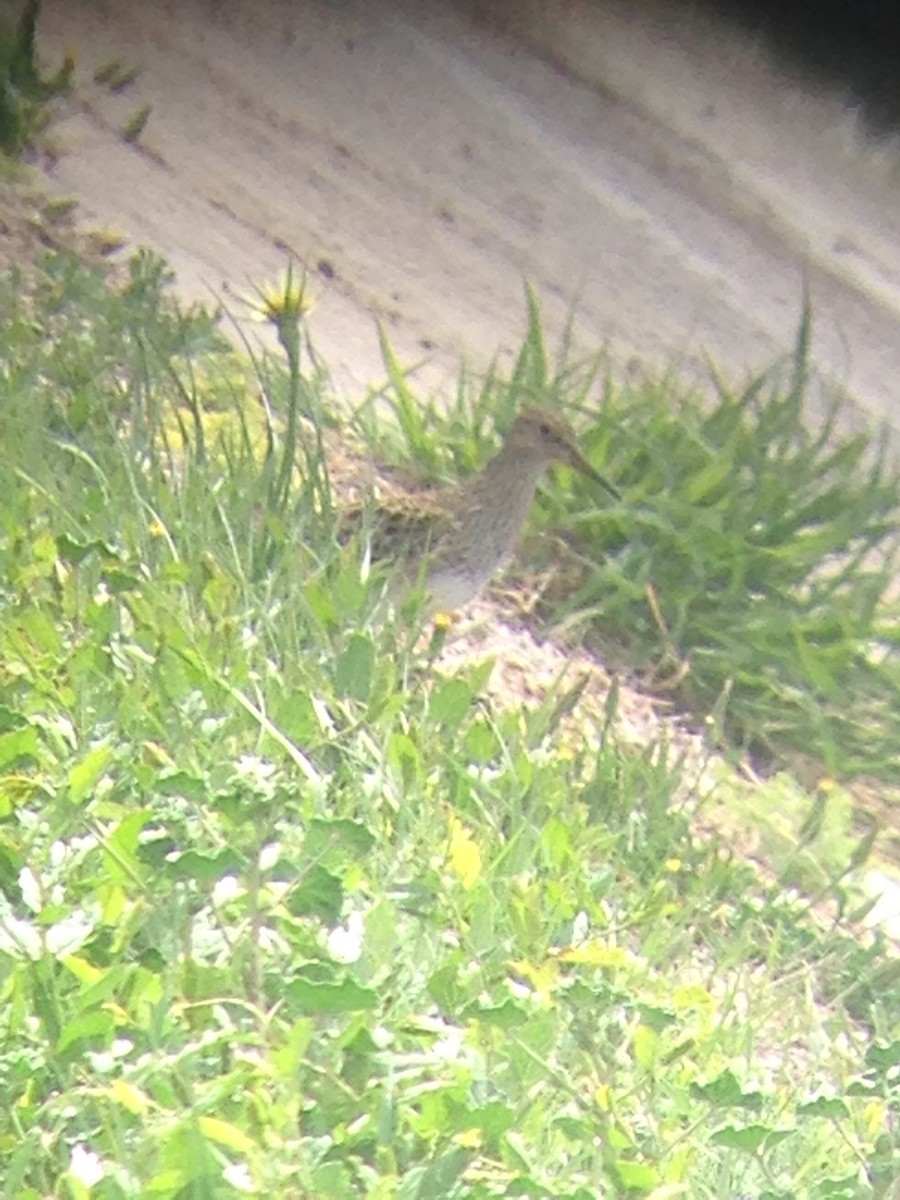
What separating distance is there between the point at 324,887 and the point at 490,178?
4.08 meters

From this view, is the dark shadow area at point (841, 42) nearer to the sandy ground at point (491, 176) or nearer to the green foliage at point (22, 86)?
the sandy ground at point (491, 176)

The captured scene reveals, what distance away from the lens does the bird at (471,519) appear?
11.4 feet

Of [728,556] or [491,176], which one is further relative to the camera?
[491,176]

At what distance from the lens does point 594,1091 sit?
214 centimetres

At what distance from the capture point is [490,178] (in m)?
5.84

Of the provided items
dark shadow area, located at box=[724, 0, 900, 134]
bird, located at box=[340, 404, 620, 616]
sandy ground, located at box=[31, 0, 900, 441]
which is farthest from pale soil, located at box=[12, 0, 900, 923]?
bird, located at box=[340, 404, 620, 616]

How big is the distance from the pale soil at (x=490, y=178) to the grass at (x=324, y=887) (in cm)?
104

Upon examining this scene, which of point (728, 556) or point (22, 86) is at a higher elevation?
point (728, 556)

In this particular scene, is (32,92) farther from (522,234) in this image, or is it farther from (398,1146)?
(398,1146)

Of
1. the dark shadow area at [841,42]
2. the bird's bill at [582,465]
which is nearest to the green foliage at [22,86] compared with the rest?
the bird's bill at [582,465]

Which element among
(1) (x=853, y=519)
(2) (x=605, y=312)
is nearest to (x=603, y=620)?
(1) (x=853, y=519)

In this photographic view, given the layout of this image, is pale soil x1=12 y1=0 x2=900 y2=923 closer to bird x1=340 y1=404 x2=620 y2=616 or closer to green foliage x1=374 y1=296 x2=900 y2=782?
green foliage x1=374 y1=296 x2=900 y2=782

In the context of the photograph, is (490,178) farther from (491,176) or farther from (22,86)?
(22,86)

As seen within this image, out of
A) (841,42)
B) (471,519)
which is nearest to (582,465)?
(471,519)
